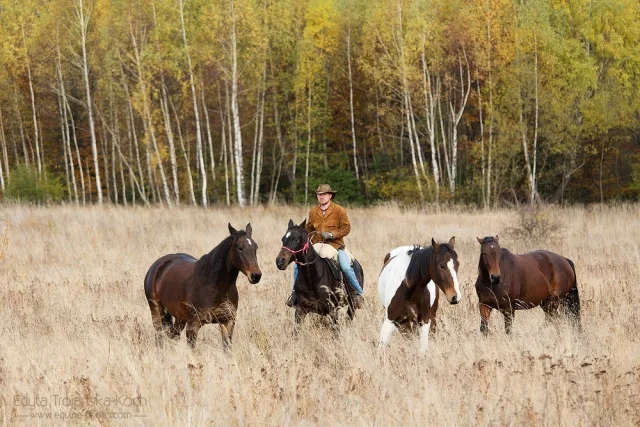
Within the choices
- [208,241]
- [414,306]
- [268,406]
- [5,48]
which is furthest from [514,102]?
[268,406]

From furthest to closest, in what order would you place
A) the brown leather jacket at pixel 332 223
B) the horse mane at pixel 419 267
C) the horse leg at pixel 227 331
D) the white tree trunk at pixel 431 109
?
the white tree trunk at pixel 431 109, the brown leather jacket at pixel 332 223, the horse leg at pixel 227 331, the horse mane at pixel 419 267

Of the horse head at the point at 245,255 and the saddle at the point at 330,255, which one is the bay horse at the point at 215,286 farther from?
the saddle at the point at 330,255

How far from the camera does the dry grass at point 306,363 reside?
240 inches

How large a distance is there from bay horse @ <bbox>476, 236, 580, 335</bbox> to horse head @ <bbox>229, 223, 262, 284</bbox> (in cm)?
246

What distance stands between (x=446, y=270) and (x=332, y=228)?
2.41m

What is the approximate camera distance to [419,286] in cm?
809

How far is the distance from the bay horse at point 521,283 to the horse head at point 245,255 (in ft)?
8.08

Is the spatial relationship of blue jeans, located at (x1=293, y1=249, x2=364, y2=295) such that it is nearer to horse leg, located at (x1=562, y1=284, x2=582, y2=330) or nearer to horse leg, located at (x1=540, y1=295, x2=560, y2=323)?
horse leg, located at (x1=540, y1=295, x2=560, y2=323)

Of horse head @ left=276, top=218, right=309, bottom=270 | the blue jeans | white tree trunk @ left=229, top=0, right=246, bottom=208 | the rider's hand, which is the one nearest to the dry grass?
the blue jeans

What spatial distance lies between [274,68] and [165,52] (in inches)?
220

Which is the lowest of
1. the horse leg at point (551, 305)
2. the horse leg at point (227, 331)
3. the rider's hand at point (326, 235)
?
the horse leg at point (551, 305)

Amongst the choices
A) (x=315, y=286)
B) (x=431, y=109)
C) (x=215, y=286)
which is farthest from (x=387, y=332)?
(x=431, y=109)

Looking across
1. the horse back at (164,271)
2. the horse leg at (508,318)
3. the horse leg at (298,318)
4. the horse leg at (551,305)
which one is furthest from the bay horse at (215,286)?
the horse leg at (551,305)

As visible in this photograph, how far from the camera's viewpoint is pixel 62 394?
21.7 ft
